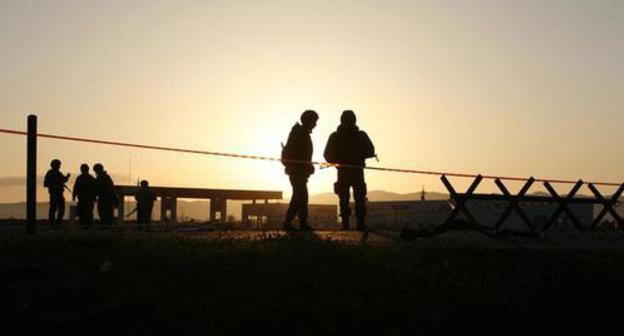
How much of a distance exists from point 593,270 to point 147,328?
5665mm

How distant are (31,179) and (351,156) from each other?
5.60m

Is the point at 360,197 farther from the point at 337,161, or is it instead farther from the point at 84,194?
the point at 84,194

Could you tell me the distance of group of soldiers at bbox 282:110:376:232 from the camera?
15766mm

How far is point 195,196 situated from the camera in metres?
31.2

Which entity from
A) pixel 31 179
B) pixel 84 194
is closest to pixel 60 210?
pixel 84 194

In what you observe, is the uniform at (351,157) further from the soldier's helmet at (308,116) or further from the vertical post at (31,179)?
the vertical post at (31,179)

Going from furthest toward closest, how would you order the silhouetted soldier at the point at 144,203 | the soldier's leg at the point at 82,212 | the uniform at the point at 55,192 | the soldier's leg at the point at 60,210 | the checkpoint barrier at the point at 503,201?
the silhouetted soldier at the point at 144,203, the soldier's leg at the point at 60,210, the uniform at the point at 55,192, the soldier's leg at the point at 82,212, the checkpoint barrier at the point at 503,201

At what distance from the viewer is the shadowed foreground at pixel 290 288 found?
7891 millimetres

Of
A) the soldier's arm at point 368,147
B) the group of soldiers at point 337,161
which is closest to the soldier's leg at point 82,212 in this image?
the group of soldiers at point 337,161

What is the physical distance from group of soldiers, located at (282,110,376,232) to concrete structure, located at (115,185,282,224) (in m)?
12.0

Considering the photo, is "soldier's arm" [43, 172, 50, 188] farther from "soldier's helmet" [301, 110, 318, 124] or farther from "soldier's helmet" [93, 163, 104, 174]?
"soldier's helmet" [301, 110, 318, 124]

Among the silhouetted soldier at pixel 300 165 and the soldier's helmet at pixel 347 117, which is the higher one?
the soldier's helmet at pixel 347 117

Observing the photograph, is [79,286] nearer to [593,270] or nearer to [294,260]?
[294,260]

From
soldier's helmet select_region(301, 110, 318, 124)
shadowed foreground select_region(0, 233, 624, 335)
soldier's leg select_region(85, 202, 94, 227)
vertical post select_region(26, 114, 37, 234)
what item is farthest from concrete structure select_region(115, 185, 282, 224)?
shadowed foreground select_region(0, 233, 624, 335)
